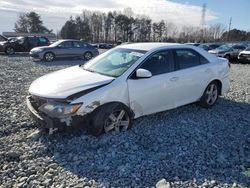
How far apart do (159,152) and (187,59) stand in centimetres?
255

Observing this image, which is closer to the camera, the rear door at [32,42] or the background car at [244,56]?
the background car at [244,56]

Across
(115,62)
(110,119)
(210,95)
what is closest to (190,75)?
(210,95)

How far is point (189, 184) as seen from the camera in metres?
3.71

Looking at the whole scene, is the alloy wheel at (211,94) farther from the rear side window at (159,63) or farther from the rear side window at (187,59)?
the rear side window at (159,63)

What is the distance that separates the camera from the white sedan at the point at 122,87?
4.55 metres

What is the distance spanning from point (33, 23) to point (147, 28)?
3194 cm

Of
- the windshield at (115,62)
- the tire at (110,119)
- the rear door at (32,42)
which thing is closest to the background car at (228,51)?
the rear door at (32,42)

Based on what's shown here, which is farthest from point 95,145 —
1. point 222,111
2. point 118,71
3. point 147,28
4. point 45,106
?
point 147,28

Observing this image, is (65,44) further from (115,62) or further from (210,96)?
(115,62)

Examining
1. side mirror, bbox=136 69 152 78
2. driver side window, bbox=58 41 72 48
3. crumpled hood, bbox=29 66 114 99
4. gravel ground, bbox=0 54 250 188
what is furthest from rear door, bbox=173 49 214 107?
driver side window, bbox=58 41 72 48

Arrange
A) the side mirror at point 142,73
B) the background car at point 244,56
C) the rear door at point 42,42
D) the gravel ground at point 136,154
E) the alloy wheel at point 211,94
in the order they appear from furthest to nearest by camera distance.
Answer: the rear door at point 42,42
the background car at point 244,56
the alloy wheel at point 211,94
the side mirror at point 142,73
the gravel ground at point 136,154

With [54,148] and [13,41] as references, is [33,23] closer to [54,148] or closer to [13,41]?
[13,41]

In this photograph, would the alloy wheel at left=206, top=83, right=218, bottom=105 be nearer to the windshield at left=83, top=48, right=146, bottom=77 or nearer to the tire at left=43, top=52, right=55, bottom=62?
the windshield at left=83, top=48, right=146, bottom=77

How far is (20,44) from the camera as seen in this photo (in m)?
23.7
